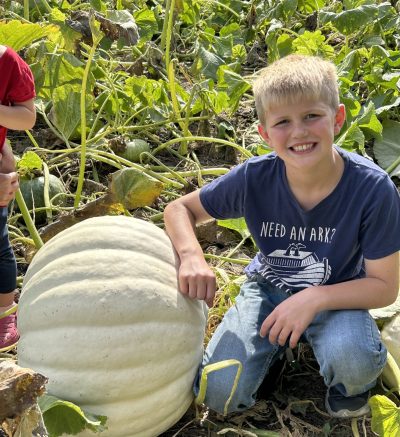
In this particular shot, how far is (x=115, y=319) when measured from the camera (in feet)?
5.28

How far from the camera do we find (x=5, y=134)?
6.53 ft

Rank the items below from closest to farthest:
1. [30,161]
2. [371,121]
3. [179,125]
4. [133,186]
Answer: [133,186]
[30,161]
[371,121]
[179,125]

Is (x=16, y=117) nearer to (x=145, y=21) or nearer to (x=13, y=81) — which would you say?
(x=13, y=81)

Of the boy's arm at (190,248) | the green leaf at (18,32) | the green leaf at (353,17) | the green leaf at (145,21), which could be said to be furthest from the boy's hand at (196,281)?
the green leaf at (145,21)

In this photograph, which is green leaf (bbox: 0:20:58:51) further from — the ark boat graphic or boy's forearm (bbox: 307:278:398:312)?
boy's forearm (bbox: 307:278:398:312)

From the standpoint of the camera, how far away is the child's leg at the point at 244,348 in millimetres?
1732

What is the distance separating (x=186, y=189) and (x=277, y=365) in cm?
81

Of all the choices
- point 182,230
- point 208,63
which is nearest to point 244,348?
point 182,230

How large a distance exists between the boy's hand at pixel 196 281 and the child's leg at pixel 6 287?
0.54 m

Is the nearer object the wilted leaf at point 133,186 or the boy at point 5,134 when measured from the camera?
the boy at point 5,134

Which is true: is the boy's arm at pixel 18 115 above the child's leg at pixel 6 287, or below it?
above

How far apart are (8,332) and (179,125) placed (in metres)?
1.23

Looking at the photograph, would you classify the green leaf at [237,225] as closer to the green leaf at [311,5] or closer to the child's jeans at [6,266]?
the child's jeans at [6,266]

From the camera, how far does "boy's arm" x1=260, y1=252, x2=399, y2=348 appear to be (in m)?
1.70
